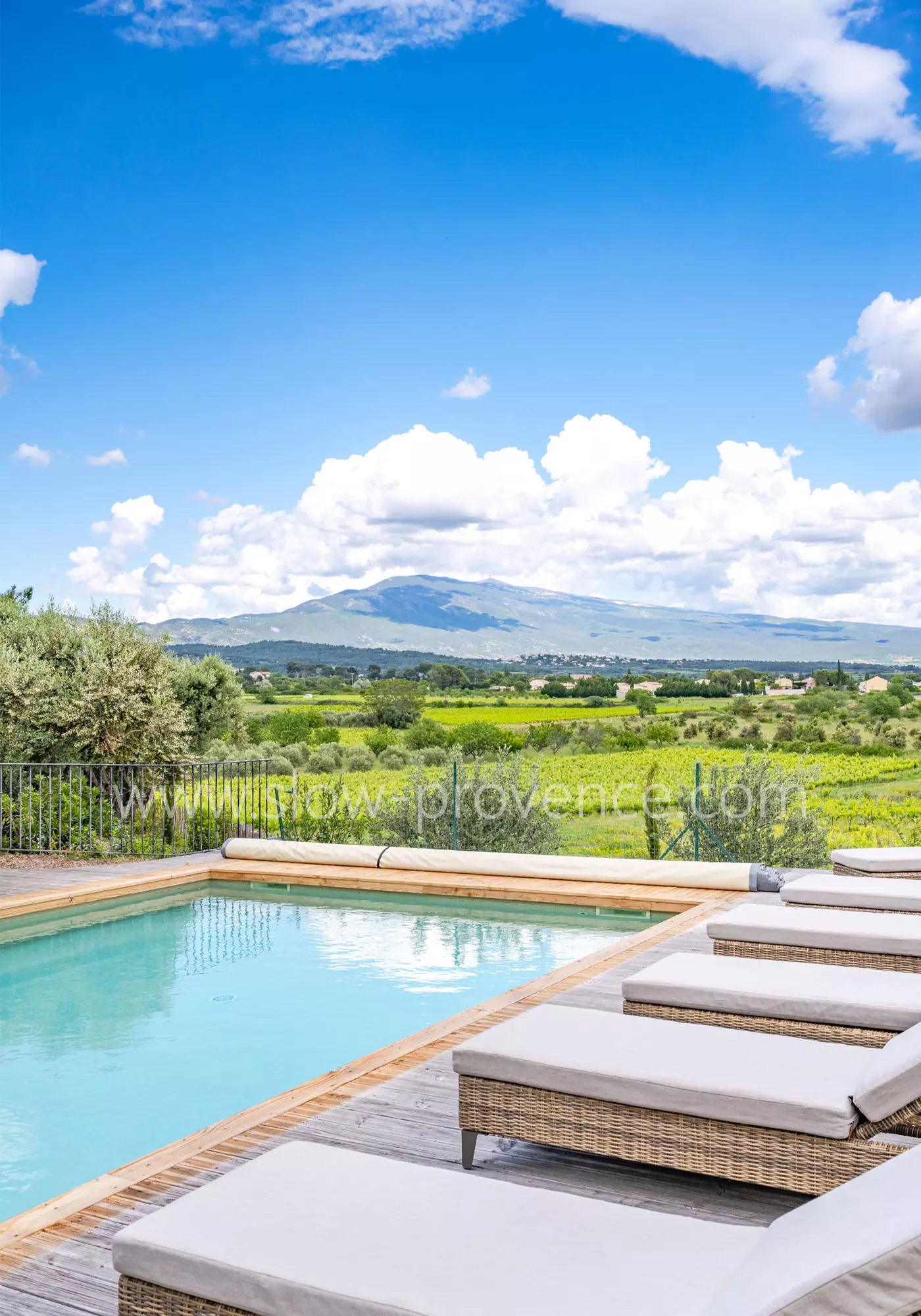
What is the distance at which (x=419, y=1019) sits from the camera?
222 inches

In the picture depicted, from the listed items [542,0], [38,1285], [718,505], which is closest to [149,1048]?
[38,1285]

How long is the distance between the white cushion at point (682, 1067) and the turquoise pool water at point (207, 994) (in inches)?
72.0

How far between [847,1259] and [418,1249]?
0.78 m

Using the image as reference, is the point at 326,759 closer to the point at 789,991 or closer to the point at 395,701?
the point at 395,701

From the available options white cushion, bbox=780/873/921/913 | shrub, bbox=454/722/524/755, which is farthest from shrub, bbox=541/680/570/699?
white cushion, bbox=780/873/921/913

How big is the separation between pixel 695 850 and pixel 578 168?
42.5ft

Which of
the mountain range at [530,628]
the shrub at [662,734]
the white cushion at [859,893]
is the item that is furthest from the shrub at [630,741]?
the white cushion at [859,893]

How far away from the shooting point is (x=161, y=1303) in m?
1.97

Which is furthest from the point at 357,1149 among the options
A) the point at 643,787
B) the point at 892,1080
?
the point at 643,787

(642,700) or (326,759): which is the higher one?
(642,700)

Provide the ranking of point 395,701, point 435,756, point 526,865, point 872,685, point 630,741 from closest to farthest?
point 526,865 < point 435,756 < point 872,685 < point 630,741 < point 395,701

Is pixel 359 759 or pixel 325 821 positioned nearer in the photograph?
pixel 325 821

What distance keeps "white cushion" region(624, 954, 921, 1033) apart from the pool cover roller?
12.7ft

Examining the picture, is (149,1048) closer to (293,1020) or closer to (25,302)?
(293,1020)
